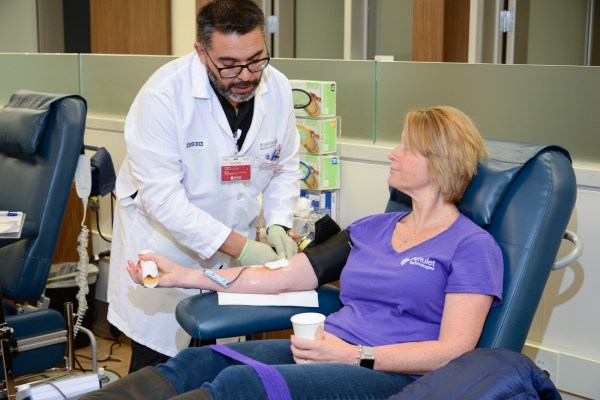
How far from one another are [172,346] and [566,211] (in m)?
1.24

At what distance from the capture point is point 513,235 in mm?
1786

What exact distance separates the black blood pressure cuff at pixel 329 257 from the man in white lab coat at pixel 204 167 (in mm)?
206

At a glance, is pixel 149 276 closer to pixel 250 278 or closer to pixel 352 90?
pixel 250 278

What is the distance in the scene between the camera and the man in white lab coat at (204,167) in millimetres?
2109

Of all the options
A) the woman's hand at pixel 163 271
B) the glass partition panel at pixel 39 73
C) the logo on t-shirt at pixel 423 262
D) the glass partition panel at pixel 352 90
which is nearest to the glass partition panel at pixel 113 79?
the glass partition panel at pixel 39 73

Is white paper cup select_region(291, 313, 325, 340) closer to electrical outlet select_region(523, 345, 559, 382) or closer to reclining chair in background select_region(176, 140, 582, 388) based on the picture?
reclining chair in background select_region(176, 140, 582, 388)

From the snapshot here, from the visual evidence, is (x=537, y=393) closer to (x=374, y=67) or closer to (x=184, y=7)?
(x=374, y=67)

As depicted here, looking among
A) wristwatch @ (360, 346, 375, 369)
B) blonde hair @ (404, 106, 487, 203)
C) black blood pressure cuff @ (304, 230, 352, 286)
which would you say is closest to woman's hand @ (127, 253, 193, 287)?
black blood pressure cuff @ (304, 230, 352, 286)

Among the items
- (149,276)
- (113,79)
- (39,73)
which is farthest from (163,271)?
(39,73)

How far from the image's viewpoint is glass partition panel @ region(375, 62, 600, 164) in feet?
8.23

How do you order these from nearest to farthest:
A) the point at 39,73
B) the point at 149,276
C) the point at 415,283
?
the point at 415,283 < the point at 149,276 < the point at 39,73

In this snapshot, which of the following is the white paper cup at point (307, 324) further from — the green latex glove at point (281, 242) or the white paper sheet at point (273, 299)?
the green latex glove at point (281, 242)

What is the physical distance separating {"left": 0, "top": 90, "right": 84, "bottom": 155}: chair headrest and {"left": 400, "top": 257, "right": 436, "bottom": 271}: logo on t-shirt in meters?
1.32

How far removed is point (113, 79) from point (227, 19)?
2264 millimetres
